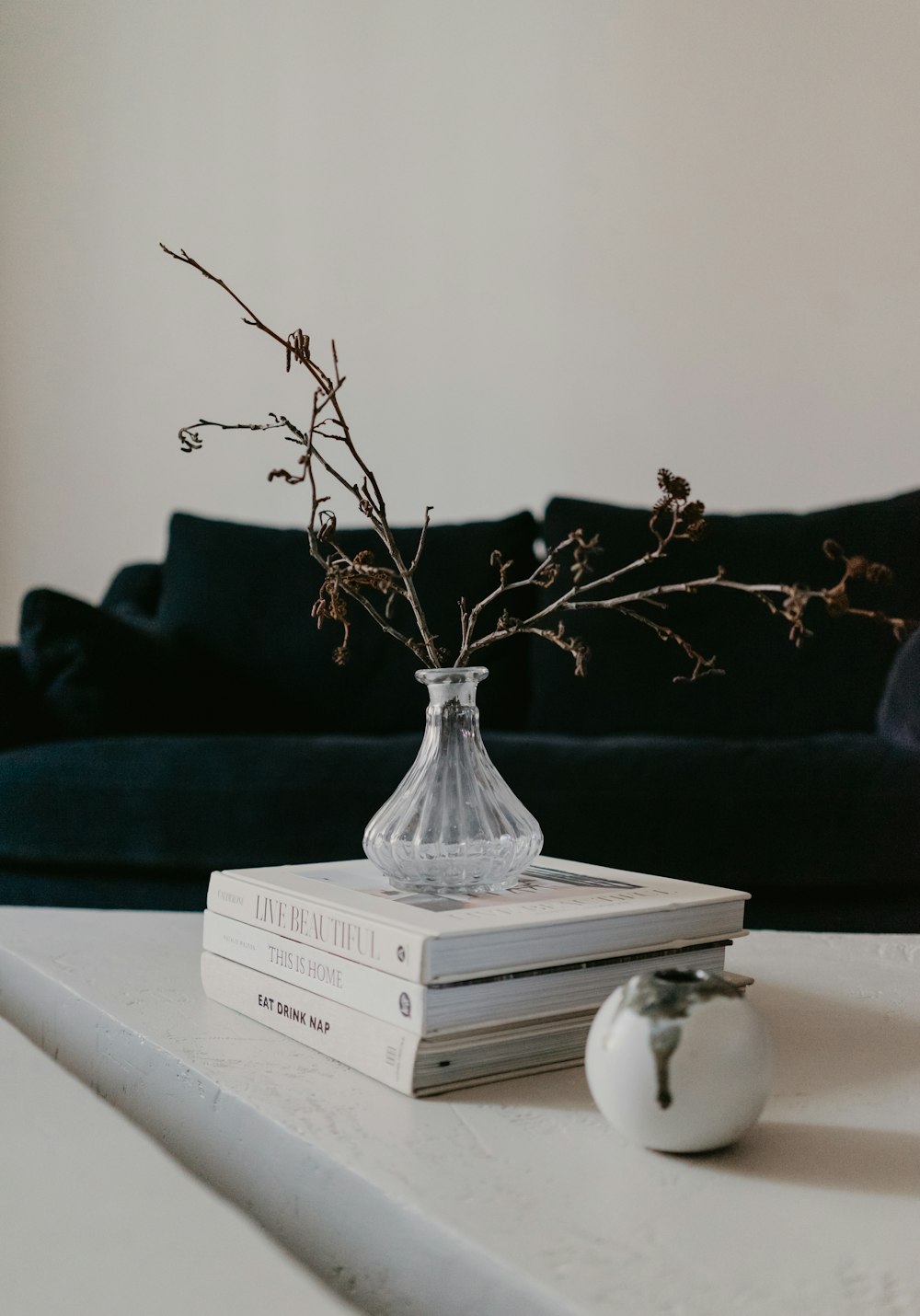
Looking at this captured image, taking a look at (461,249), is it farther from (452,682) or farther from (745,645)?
(452,682)

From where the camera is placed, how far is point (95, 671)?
6.89ft

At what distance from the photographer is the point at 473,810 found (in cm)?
80

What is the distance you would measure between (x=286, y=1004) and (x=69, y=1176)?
0.22 meters

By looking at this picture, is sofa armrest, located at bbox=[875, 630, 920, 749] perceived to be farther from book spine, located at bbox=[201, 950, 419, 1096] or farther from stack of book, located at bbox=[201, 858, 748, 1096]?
book spine, located at bbox=[201, 950, 419, 1096]

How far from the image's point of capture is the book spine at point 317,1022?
65 centimetres

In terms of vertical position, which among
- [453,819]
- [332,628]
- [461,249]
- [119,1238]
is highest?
[461,249]

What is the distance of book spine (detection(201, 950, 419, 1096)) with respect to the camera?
645 mm

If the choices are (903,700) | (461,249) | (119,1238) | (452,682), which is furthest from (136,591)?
(119,1238)

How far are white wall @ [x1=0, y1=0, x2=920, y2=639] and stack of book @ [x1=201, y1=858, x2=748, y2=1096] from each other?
7.44ft

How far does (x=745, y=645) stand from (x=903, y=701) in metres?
0.35

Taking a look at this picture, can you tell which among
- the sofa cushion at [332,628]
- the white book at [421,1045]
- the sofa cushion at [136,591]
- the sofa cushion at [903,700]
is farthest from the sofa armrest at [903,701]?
the sofa cushion at [136,591]

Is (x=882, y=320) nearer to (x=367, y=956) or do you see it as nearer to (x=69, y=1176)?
(x=367, y=956)

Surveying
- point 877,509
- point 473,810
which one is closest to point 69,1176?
point 473,810

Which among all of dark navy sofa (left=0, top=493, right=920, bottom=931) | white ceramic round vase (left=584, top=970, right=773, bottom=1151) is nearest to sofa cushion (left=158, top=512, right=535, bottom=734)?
dark navy sofa (left=0, top=493, right=920, bottom=931)
